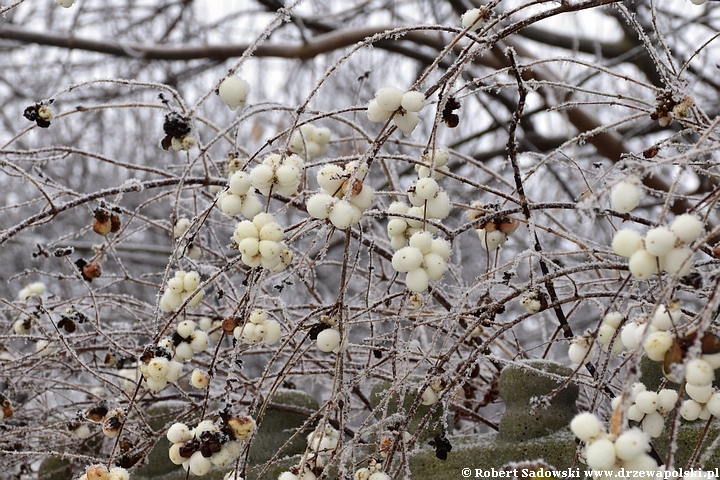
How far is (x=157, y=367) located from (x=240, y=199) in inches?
9.4

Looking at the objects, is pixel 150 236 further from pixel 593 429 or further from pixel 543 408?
pixel 593 429

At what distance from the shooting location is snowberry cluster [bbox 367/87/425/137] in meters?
0.73

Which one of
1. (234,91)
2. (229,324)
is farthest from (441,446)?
(234,91)

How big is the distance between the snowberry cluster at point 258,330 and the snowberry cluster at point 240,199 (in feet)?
0.51

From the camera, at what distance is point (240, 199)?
800 mm

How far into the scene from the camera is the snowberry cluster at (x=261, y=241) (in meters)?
0.75

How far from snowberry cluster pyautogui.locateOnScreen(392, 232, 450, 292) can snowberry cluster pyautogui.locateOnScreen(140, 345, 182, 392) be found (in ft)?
1.07

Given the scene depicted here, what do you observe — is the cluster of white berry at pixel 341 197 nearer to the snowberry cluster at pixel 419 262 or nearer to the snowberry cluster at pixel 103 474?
the snowberry cluster at pixel 419 262

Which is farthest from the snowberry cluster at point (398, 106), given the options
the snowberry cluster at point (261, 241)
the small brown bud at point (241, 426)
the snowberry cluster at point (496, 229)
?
the small brown bud at point (241, 426)

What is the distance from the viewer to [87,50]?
311 centimetres

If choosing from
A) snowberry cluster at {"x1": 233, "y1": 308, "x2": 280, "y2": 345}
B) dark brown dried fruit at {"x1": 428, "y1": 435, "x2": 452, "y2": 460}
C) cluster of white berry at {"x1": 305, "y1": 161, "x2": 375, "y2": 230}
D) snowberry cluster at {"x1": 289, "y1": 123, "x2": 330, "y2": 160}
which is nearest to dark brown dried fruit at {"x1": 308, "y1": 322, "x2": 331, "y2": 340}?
snowberry cluster at {"x1": 233, "y1": 308, "x2": 280, "y2": 345}

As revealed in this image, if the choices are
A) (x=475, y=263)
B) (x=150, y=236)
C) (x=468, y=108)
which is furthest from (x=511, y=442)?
(x=150, y=236)

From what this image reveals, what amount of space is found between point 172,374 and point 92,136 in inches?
178

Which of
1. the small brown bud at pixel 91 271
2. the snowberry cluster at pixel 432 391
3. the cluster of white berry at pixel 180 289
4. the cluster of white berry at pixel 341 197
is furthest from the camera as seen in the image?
the small brown bud at pixel 91 271
